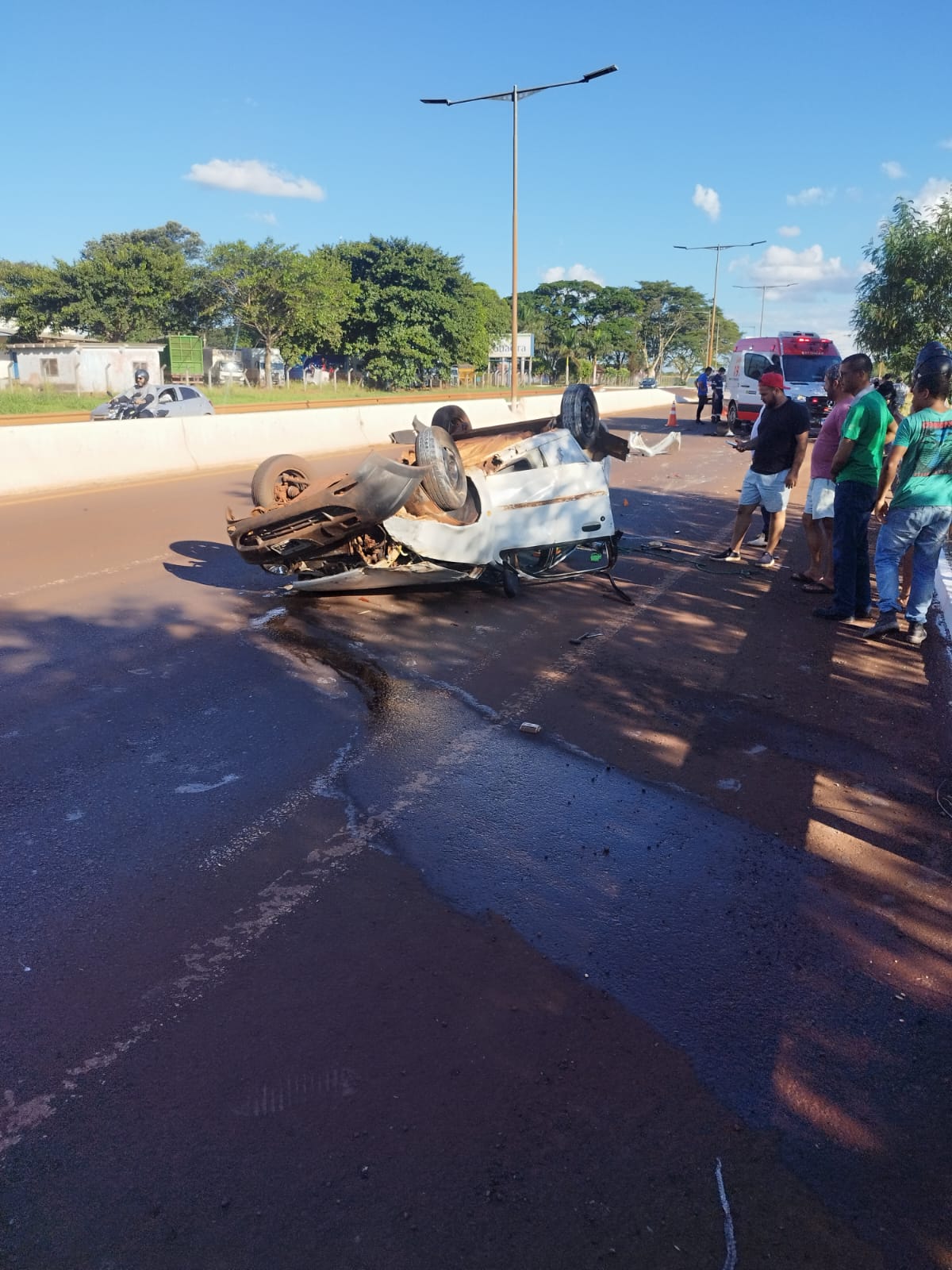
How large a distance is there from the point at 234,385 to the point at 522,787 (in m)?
49.7

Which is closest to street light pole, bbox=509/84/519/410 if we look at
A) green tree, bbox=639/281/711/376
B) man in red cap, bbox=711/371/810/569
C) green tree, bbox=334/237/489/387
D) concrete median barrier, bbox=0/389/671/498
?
concrete median barrier, bbox=0/389/671/498

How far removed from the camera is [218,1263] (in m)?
2.10

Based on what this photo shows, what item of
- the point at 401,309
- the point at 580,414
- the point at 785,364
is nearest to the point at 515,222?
the point at 785,364

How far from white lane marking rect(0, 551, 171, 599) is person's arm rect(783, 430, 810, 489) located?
6250 millimetres

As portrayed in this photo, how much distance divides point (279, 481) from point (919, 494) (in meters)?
5.07

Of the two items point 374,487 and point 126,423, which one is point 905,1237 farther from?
point 126,423

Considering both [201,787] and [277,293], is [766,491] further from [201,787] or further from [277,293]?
[277,293]

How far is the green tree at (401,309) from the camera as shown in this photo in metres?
55.7

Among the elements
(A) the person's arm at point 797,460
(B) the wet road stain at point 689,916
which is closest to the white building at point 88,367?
(A) the person's arm at point 797,460

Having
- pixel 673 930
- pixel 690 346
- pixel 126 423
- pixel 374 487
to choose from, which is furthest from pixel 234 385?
pixel 690 346

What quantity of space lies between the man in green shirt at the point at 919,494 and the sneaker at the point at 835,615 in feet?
1.60

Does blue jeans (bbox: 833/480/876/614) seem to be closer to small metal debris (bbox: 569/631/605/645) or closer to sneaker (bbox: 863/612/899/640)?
sneaker (bbox: 863/612/899/640)

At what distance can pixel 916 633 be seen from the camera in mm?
6973

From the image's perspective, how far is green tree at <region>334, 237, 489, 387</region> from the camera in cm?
5569
